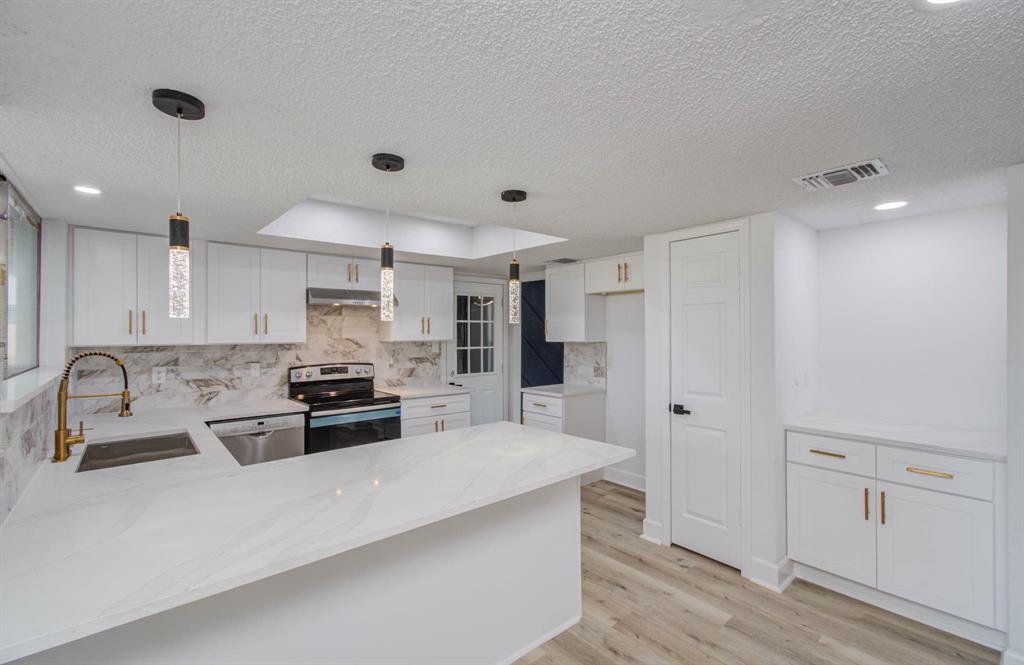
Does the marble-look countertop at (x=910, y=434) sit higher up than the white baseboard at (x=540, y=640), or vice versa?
the marble-look countertop at (x=910, y=434)

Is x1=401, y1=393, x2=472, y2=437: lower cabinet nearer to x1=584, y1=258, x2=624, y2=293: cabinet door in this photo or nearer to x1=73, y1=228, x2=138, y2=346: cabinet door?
x1=584, y1=258, x2=624, y2=293: cabinet door

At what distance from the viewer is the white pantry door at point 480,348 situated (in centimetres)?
523

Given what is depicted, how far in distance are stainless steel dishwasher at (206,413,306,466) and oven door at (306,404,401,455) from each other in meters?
0.09

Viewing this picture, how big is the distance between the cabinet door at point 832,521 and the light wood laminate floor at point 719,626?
198 millimetres

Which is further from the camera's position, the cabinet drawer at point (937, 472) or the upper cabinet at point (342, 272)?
the upper cabinet at point (342, 272)

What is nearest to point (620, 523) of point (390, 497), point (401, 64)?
point (390, 497)

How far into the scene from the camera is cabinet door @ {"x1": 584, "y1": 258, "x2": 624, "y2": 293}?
13.5 ft

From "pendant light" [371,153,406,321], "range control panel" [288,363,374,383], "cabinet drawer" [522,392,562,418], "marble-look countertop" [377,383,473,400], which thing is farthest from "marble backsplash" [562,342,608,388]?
"pendant light" [371,153,406,321]

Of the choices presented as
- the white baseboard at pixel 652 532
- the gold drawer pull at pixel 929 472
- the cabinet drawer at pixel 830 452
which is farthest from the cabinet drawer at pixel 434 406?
the gold drawer pull at pixel 929 472

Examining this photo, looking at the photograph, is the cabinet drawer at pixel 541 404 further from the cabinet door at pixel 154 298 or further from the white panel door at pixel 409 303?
the cabinet door at pixel 154 298

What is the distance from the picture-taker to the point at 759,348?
278 centimetres

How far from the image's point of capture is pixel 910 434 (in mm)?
2549

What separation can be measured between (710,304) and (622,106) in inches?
75.6

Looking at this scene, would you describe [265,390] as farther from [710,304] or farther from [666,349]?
[710,304]
